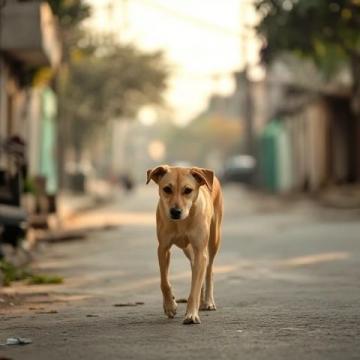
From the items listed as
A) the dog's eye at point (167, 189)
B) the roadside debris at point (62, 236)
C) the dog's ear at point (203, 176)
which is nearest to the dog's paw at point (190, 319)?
the dog's eye at point (167, 189)

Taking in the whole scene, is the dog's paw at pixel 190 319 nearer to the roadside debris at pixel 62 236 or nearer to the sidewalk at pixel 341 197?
the roadside debris at pixel 62 236

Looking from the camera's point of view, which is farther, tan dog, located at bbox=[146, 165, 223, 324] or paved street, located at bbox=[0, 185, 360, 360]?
tan dog, located at bbox=[146, 165, 223, 324]

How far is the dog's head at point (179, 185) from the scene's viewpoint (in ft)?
23.0

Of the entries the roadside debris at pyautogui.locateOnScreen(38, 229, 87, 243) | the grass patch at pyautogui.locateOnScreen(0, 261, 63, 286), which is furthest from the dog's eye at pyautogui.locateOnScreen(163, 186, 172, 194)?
the roadside debris at pyautogui.locateOnScreen(38, 229, 87, 243)

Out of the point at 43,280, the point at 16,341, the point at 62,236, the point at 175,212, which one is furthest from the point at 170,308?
the point at 62,236

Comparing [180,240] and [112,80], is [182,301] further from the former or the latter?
[112,80]

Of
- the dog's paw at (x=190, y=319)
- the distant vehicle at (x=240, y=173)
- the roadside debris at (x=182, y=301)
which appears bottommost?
the distant vehicle at (x=240, y=173)

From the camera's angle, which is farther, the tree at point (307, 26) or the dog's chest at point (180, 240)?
the tree at point (307, 26)

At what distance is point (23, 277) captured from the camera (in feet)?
35.7

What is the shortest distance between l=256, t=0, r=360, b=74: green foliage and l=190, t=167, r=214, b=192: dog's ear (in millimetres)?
13801

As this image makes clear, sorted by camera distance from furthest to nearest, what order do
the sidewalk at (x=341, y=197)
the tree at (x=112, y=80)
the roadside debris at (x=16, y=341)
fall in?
the tree at (x=112, y=80) → the sidewalk at (x=341, y=197) → the roadside debris at (x=16, y=341)

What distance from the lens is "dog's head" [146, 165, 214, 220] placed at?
7.01 metres

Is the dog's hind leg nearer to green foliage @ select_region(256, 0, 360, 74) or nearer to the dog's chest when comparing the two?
the dog's chest

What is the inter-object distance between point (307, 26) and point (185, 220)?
54.1 ft
